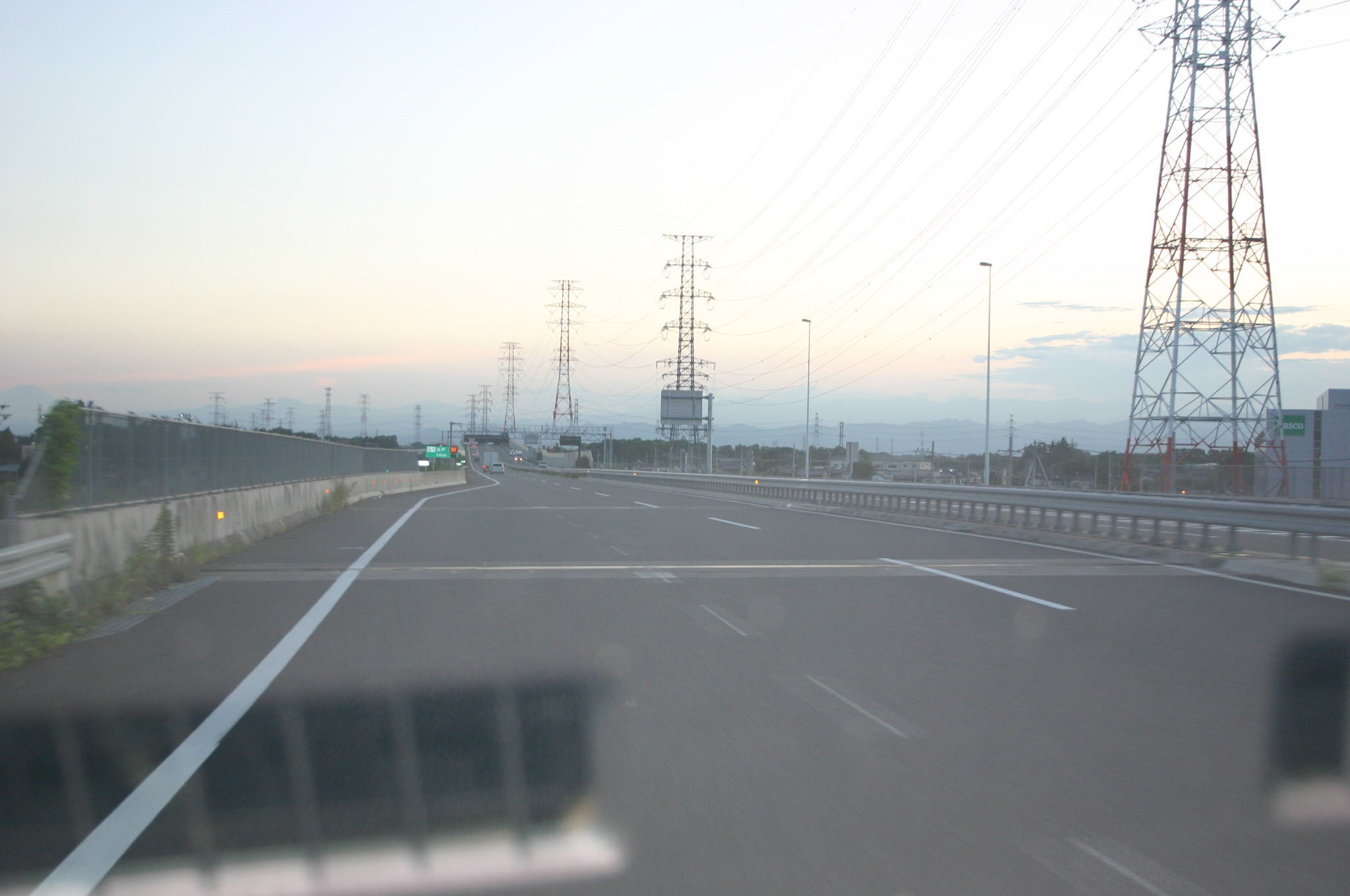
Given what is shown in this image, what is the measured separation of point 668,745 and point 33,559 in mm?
6439

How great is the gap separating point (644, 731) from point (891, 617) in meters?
5.20

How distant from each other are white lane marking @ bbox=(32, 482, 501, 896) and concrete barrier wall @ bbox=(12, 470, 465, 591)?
2.82 m

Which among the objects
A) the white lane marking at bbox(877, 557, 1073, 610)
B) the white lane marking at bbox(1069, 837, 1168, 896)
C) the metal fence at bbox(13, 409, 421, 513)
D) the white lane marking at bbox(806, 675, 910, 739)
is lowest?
the white lane marking at bbox(806, 675, 910, 739)

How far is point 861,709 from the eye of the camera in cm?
723

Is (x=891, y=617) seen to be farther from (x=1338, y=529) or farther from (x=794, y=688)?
(x=1338, y=529)

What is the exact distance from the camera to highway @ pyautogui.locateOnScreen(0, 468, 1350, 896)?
4.54m

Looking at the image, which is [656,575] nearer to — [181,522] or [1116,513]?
[181,522]

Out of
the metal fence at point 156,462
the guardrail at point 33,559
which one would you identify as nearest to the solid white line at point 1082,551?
the guardrail at point 33,559

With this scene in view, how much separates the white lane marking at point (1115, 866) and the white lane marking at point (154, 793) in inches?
165

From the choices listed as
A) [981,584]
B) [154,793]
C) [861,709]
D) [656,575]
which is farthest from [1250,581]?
[154,793]

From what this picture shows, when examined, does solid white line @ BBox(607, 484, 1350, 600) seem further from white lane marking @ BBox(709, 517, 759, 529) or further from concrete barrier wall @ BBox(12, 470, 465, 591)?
concrete barrier wall @ BBox(12, 470, 465, 591)

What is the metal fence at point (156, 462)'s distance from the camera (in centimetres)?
1152

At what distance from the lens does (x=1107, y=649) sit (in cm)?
947

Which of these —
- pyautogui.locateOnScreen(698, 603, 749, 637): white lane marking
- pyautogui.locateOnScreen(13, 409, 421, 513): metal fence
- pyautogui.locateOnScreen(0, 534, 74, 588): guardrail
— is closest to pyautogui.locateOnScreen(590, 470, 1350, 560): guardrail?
pyautogui.locateOnScreen(698, 603, 749, 637): white lane marking
